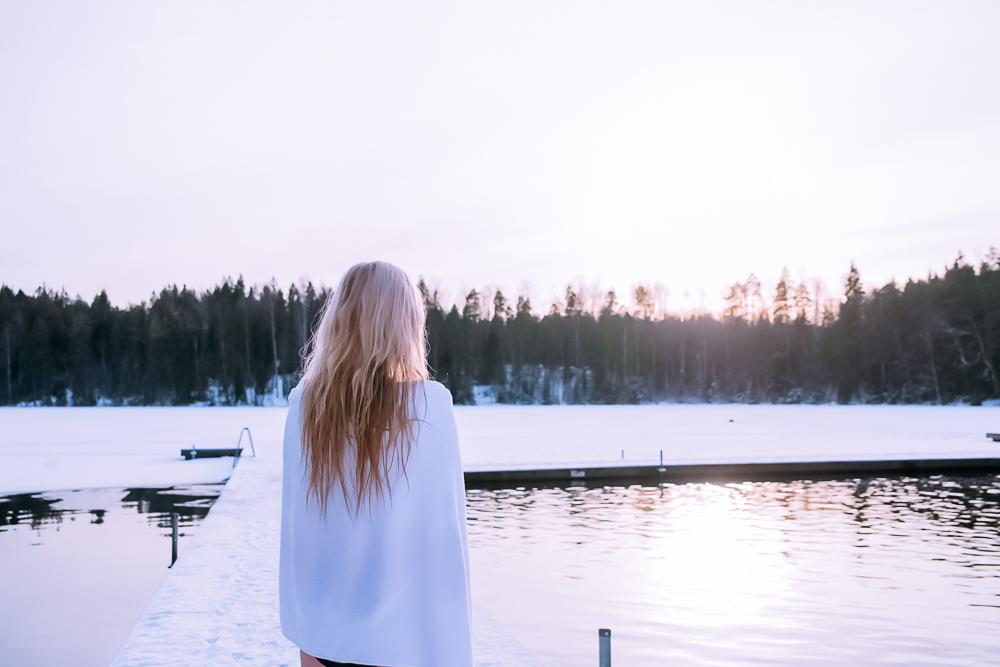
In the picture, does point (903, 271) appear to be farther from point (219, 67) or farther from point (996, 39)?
point (219, 67)

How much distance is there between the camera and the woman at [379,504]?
1.76 meters

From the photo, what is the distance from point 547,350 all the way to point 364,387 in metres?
84.6

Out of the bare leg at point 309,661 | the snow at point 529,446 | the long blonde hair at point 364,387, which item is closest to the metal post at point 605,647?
the bare leg at point 309,661

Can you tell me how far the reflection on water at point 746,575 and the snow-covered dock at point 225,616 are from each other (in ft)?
6.46

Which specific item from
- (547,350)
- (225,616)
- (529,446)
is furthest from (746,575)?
(547,350)

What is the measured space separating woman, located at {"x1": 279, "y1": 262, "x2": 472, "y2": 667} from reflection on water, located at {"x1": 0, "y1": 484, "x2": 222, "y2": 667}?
560 centimetres

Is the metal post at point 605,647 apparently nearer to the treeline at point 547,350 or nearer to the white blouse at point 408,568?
the white blouse at point 408,568

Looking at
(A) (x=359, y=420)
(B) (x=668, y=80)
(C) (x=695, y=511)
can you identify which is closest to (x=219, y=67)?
(B) (x=668, y=80)

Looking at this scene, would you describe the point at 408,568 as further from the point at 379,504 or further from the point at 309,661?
the point at 309,661

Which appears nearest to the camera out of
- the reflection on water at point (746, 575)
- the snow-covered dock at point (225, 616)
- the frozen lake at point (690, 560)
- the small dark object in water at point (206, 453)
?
the snow-covered dock at point (225, 616)

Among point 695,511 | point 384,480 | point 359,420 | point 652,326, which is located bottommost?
point 695,511

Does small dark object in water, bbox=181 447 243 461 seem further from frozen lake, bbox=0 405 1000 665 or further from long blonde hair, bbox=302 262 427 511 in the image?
long blonde hair, bbox=302 262 427 511

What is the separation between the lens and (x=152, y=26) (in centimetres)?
2184

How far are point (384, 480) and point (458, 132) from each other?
104 ft
